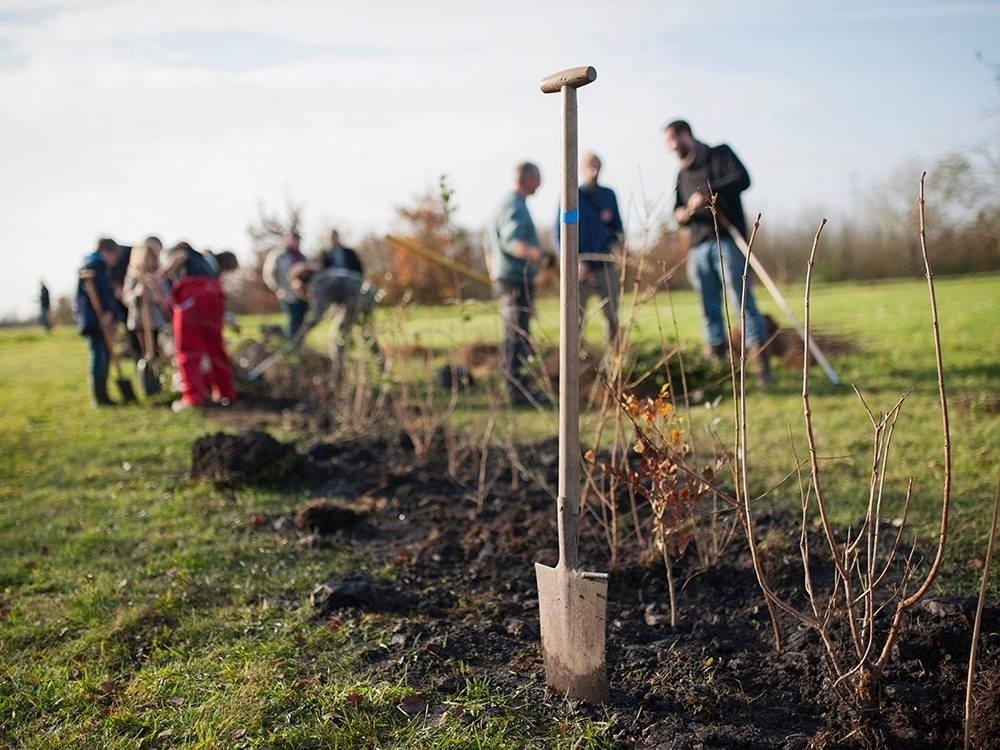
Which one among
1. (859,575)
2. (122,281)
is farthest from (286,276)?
(859,575)

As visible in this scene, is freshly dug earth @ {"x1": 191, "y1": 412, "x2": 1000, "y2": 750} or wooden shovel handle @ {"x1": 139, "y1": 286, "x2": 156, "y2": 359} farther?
wooden shovel handle @ {"x1": 139, "y1": 286, "x2": 156, "y2": 359}

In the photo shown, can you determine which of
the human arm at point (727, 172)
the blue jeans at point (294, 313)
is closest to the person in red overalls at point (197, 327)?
the blue jeans at point (294, 313)

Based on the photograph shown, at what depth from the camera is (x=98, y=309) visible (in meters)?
9.02

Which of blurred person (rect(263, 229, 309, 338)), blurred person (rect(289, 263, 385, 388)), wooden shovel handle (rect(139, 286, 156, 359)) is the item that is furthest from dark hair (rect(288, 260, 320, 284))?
blurred person (rect(263, 229, 309, 338))

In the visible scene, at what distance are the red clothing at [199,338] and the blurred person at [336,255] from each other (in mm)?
2252

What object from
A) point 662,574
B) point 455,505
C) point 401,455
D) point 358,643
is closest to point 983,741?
point 662,574

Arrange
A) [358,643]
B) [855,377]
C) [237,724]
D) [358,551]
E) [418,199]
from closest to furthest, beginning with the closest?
[237,724] < [358,643] < [358,551] < [855,377] < [418,199]

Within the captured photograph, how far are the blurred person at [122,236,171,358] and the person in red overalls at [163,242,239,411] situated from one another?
49 cm

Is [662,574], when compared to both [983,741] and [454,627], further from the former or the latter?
[983,741]

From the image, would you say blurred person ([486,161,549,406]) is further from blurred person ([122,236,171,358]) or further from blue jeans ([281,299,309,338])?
blue jeans ([281,299,309,338])

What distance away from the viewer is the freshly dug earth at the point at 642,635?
245 centimetres

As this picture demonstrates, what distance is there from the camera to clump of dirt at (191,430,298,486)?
17.5ft

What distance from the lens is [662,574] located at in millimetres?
3609

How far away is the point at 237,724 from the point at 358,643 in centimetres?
61
